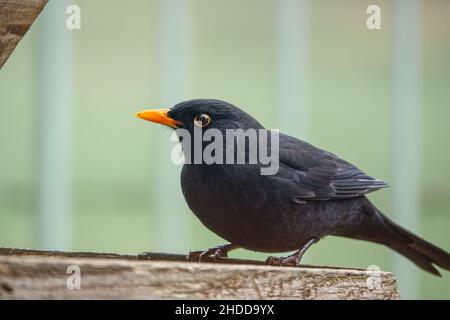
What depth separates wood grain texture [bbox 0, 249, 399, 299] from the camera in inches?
92.9

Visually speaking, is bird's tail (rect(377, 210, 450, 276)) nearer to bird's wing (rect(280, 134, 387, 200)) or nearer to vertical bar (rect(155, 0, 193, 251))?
bird's wing (rect(280, 134, 387, 200))

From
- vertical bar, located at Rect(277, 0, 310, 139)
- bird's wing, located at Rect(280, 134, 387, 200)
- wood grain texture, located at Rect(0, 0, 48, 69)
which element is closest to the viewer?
wood grain texture, located at Rect(0, 0, 48, 69)

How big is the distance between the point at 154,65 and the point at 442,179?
3.05 metres

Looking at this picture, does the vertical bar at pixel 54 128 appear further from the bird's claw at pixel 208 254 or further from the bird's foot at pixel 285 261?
the bird's foot at pixel 285 261

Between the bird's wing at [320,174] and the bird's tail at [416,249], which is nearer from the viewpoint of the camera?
the bird's wing at [320,174]

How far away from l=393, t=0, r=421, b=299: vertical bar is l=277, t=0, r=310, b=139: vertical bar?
0.90 metres

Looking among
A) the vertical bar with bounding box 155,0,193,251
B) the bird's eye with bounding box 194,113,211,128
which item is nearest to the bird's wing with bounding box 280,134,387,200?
the bird's eye with bounding box 194,113,211,128

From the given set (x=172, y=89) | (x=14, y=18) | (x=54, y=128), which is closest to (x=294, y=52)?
(x=172, y=89)

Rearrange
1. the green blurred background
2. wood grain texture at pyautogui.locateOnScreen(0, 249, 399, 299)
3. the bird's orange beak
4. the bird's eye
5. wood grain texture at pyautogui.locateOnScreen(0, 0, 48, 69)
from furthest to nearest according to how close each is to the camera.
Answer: the green blurred background → the bird's eye → the bird's orange beak → wood grain texture at pyautogui.locateOnScreen(0, 0, 48, 69) → wood grain texture at pyautogui.locateOnScreen(0, 249, 399, 299)

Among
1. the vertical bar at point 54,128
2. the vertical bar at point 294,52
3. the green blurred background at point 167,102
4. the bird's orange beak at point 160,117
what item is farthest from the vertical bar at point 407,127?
the bird's orange beak at point 160,117

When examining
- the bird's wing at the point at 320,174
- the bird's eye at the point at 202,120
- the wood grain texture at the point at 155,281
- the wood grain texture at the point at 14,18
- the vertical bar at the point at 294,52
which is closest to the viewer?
the wood grain texture at the point at 155,281

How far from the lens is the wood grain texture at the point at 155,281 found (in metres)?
2.36

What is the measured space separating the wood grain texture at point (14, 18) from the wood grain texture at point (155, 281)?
81 cm

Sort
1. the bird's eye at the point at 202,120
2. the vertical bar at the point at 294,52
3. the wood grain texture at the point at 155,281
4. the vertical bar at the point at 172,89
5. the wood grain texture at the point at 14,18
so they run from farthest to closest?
the vertical bar at the point at 294,52, the vertical bar at the point at 172,89, the bird's eye at the point at 202,120, the wood grain texture at the point at 14,18, the wood grain texture at the point at 155,281
